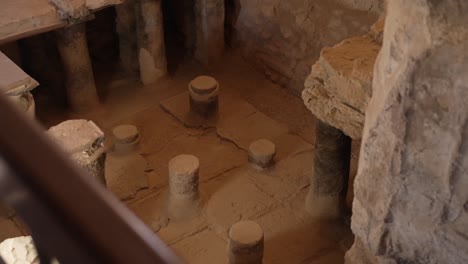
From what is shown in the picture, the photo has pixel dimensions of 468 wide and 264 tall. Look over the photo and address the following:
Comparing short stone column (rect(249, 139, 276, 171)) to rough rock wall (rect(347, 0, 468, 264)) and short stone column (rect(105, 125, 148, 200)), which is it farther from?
rough rock wall (rect(347, 0, 468, 264))

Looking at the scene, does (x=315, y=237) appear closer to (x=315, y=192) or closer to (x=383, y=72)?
(x=315, y=192)

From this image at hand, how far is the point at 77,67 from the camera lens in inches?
245

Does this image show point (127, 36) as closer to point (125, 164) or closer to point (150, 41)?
point (150, 41)

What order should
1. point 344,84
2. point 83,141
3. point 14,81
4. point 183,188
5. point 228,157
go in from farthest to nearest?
point 228,157 → point 183,188 → point 83,141 → point 14,81 → point 344,84

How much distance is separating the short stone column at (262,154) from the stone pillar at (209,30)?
1.56m

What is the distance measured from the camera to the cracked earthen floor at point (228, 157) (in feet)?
17.1

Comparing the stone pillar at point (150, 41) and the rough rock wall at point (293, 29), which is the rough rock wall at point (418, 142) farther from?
the stone pillar at point (150, 41)

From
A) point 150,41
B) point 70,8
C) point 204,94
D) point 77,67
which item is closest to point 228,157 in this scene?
point 204,94

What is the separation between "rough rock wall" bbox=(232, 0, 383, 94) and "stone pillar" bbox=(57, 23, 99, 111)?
166cm

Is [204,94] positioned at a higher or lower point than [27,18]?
lower

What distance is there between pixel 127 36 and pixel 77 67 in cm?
69

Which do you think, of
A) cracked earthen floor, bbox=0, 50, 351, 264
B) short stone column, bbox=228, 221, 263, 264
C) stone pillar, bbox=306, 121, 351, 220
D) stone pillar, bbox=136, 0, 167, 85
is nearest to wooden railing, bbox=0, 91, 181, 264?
short stone column, bbox=228, 221, 263, 264

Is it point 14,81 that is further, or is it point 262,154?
point 262,154

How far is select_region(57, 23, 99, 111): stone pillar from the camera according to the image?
6055 millimetres
